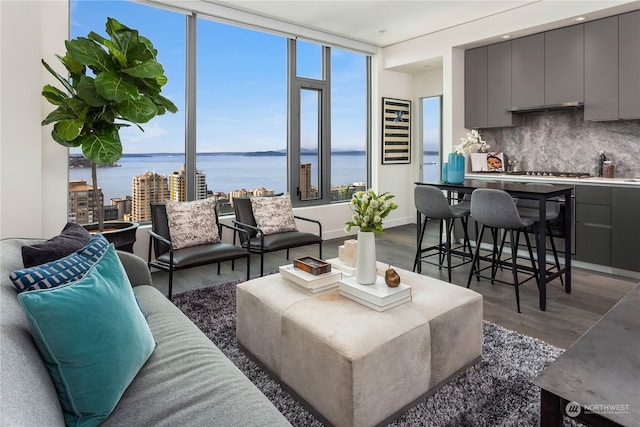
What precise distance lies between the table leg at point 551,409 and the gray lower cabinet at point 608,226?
11.4 feet

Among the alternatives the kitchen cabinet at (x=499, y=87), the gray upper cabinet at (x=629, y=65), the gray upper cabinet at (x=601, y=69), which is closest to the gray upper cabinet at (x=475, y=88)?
the kitchen cabinet at (x=499, y=87)

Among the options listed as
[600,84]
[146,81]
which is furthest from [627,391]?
[600,84]

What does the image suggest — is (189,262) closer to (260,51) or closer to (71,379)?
(71,379)

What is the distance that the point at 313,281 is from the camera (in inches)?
84.4

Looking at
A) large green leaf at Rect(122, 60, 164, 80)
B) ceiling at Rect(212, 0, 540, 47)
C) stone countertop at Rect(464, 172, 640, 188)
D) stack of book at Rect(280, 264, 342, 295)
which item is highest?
ceiling at Rect(212, 0, 540, 47)

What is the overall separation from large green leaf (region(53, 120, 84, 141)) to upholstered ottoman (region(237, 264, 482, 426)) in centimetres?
177

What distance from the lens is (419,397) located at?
1852 mm

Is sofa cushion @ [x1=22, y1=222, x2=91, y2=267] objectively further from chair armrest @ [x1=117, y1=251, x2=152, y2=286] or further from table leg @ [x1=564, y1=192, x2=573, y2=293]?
table leg @ [x1=564, y1=192, x2=573, y2=293]

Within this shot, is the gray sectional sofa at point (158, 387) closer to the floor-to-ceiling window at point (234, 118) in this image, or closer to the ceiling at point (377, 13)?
the floor-to-ceiling window at point (234, 118)

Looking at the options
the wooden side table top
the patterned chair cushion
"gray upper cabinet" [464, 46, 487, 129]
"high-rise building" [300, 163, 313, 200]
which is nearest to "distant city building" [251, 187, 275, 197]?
"high-rise building" [300, 163, 313, 200]

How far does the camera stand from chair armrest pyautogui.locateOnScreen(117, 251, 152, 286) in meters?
2.29

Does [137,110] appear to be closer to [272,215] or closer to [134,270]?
[134,270]

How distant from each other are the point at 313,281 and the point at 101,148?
1978 millimetres

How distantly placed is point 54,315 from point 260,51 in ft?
15.1
